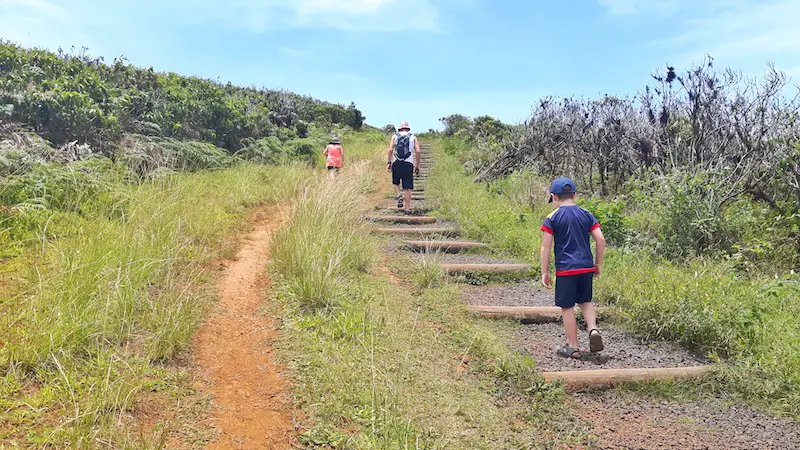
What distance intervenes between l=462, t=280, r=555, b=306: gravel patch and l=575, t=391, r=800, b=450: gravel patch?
174 cm

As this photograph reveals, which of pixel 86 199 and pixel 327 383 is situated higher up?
pixel 86 199

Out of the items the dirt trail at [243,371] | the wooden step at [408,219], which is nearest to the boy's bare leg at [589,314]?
the dirt trail at [243,371]

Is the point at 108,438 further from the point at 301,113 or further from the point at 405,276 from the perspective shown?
the point at 301,113

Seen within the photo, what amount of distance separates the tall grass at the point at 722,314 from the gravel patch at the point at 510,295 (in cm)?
55

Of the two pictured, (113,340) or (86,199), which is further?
(86,199)

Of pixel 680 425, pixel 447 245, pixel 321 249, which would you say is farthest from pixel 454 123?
pixel 680 425

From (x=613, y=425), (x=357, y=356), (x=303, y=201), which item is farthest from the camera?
(x=303, y=201)

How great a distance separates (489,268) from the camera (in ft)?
19.8

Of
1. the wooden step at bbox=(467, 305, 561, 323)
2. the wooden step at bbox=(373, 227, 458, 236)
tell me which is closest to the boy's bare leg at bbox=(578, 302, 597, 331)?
the wooden step at bbox=(467, 305, 561, 323)

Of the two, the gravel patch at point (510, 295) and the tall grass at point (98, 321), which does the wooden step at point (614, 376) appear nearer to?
the gravel patch at point (510, 295)

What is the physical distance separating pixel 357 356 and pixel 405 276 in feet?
7.59

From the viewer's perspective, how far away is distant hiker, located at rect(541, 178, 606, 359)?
3.86 metres

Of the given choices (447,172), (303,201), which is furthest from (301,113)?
(303,201)

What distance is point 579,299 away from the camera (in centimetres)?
393
